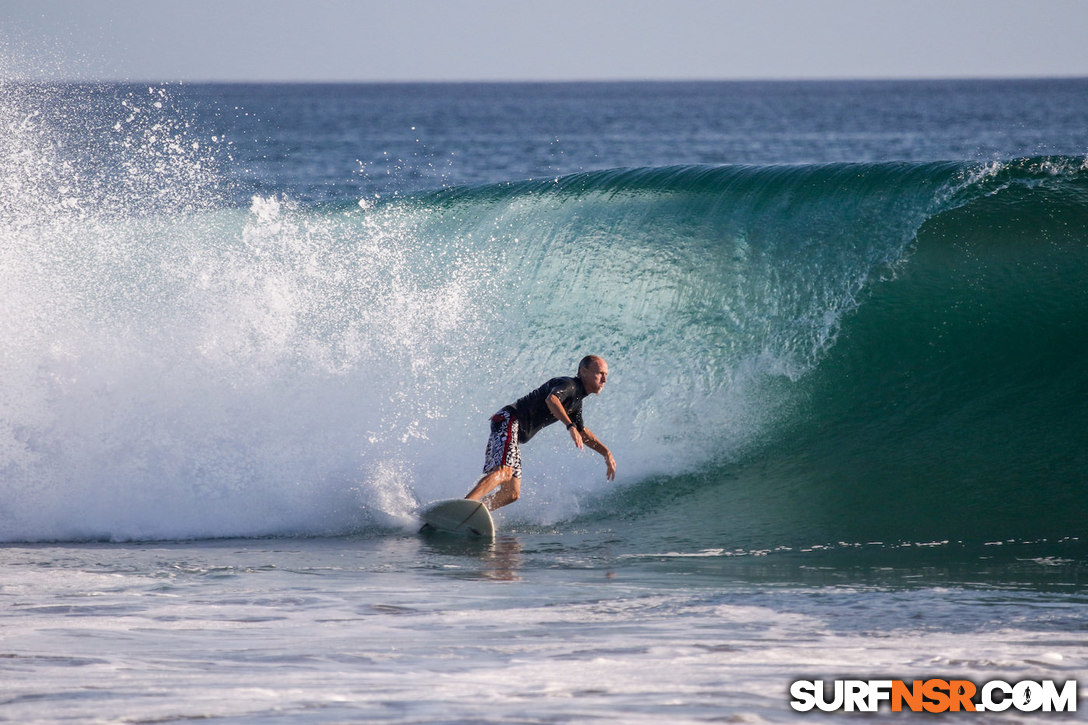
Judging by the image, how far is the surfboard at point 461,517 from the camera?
6184 millimetres

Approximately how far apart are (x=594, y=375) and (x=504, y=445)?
27.5 inches

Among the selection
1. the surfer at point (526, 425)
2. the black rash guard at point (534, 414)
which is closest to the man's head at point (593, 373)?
the surfer at point (526, 425)

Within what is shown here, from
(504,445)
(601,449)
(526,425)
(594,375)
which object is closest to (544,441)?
(526,425)

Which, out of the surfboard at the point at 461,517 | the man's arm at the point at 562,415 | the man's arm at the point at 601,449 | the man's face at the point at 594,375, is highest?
the man's face at the point at 594,375

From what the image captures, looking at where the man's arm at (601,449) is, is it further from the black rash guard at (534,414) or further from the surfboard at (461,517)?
the surfboard at (461,517)

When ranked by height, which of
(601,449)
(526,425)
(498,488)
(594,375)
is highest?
(594,375)

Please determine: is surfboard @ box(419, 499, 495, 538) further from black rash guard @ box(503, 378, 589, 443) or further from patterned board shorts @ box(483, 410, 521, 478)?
black rash guard @ box(503, 378, 589, 443)

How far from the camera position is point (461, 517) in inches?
245

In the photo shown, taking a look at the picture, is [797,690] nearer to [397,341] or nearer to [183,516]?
[183,516]

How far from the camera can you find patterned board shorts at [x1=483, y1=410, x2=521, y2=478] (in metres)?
6.39

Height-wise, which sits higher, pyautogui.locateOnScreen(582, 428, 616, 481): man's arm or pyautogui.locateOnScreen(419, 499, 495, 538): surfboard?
pyautogui.locateOnScreen(582, 428, 616, 481): man's arm

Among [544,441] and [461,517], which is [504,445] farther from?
[544,441]

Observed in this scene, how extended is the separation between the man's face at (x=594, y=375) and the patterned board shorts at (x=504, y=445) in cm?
52

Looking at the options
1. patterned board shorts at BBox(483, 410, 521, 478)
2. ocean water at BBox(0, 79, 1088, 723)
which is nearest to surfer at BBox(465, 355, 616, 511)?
patterned board shorts at BBox(483, 410, 521, 478)
